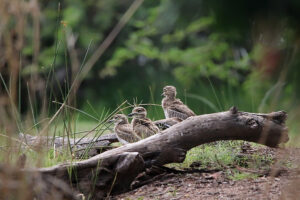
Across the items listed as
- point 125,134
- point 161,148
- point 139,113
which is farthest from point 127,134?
point 161,148

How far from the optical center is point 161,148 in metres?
5.12

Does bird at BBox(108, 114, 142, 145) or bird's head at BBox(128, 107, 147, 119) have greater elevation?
bird's head at BBox(128, 107, 147, 119)

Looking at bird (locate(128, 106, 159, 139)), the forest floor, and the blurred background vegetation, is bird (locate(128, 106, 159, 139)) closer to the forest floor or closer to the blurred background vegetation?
the blurred background vegetation

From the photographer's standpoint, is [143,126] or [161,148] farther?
[143,126]

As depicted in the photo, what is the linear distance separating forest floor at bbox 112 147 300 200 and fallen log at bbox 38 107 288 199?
0.68 feet

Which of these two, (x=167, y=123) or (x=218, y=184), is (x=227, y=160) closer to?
(x=218, y=184)

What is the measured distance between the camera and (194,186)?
5031 millimetres

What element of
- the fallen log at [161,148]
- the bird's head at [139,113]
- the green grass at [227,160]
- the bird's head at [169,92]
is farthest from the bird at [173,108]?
the fallen log at [161,148]

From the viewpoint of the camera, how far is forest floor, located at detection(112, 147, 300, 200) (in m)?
4.63

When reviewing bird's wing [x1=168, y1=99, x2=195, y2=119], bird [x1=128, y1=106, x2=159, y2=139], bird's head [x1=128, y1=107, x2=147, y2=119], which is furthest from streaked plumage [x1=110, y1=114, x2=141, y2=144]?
bird's wing [x1=168, y1=99, x2=195, y2=119]

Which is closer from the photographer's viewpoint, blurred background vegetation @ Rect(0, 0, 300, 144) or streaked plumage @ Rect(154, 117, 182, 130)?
blurred background vegetation @ Rect(0, 0, 300, 144)

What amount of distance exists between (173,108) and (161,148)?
2398mm

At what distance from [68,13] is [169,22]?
7.29m

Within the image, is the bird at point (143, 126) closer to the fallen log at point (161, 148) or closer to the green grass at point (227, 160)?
the green grass at point (227, 160)
